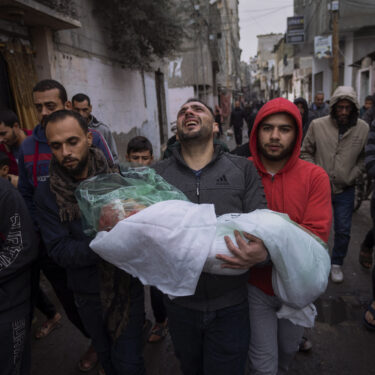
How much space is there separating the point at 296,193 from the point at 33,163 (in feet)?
6.31

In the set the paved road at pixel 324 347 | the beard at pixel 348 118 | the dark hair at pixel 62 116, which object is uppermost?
the dark hair at pixel 62 116

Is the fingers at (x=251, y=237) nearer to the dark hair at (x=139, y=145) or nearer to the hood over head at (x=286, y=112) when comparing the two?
the hood over head at (x=286, y=112)

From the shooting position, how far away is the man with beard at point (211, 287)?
5.28ft

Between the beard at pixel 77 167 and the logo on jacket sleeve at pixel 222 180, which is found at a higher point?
the beard at pixel 77 167

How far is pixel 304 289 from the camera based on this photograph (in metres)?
1.40

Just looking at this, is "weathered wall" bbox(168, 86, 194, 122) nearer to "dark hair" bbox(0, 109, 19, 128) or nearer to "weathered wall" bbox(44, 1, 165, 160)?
"weathered wall" bbox(44, 1, 165, 160)

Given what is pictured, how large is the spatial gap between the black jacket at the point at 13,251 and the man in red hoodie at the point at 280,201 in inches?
51.7

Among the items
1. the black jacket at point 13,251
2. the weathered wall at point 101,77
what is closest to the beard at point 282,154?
the black jacket at point 13,251

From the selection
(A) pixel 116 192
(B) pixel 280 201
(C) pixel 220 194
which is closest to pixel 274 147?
(B) pixel 280 201

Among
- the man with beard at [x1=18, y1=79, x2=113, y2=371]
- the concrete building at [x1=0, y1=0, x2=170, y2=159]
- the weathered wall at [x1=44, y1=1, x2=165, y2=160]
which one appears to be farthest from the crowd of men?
the weathered wall at [x1=44, y1=1, x2=165, y2=160]

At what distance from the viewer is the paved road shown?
2455mm

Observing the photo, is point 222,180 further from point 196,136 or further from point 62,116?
point 62,116

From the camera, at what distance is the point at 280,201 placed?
1.83 metres

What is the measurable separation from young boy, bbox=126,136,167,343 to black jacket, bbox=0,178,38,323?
46.8 inches
